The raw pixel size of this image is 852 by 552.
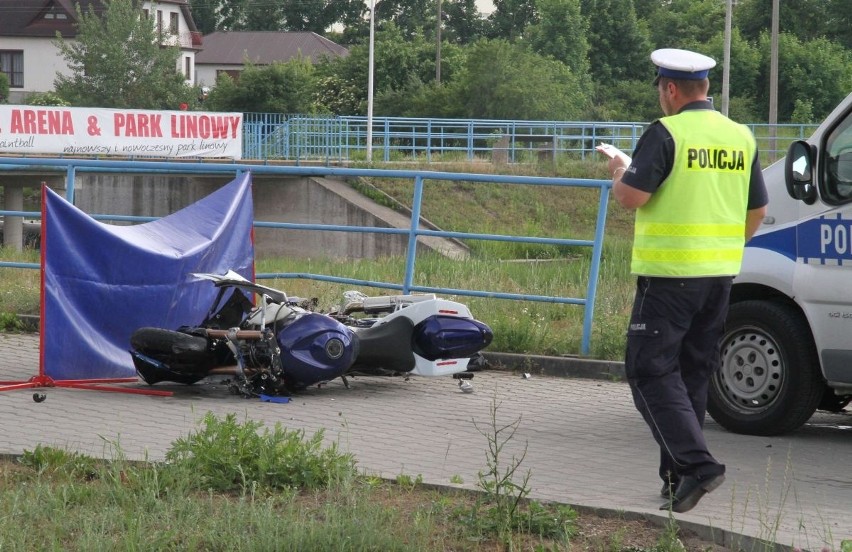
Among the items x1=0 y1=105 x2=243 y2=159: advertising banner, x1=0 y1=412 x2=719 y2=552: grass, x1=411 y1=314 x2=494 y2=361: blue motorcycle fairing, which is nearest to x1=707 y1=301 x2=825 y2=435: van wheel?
x1=411 y1=314 x2=494 y2=361: blue motorcycle fairing

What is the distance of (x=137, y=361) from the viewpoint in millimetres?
8414

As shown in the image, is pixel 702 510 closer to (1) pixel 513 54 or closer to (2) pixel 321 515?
(2) pixel 321 515

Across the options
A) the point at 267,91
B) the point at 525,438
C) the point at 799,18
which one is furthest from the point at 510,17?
the point at 525,438

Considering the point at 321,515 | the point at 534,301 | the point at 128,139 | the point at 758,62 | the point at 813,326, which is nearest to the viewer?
the point at 321,515

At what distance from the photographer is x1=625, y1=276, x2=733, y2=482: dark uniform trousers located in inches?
214

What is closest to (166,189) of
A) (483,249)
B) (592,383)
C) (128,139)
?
(128,139)

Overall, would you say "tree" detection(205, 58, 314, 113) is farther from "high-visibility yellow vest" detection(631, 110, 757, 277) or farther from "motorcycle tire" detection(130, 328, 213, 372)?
"high-visibility yellow vest" detection(631, 110, 757, 277)

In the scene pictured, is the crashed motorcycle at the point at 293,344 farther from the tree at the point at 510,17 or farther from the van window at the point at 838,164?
the tree at the point at 510,17

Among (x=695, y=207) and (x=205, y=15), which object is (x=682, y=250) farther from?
(x=205, y=15)

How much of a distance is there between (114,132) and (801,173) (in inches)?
1291

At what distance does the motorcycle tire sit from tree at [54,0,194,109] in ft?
183

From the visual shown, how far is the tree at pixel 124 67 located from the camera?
62.4 metres

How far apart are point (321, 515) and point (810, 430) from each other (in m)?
3.91

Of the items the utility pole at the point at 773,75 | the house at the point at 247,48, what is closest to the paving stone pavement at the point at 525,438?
the utility pole at the point at 773,75
